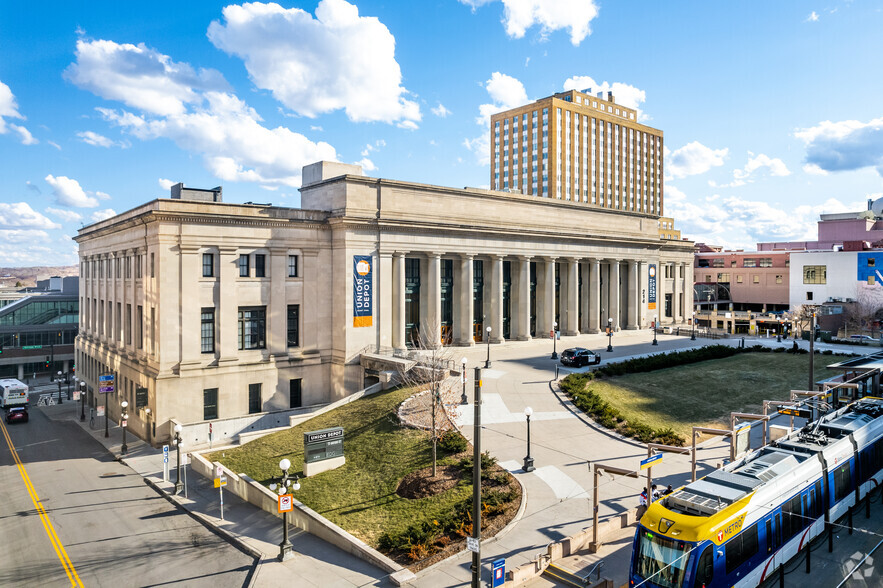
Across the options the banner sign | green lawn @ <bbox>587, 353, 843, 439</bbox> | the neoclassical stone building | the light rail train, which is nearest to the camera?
the light rail train

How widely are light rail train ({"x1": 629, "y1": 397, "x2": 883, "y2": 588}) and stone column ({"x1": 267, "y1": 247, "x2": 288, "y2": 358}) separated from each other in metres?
38.3

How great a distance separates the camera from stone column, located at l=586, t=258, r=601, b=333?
Result: 71.9 metres

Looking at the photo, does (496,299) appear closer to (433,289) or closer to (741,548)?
(433,289)

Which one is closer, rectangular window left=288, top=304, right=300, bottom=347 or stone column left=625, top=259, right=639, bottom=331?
rectangular window left=288, top=304, right=300, bottom=347

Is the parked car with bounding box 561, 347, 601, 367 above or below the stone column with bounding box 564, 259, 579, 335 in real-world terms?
below

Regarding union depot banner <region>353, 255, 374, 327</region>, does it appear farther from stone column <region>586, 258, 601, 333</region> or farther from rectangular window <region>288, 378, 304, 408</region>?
stone column <region>586, 258, 601, 333</region>

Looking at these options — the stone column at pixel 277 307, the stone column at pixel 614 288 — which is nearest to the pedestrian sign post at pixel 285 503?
the stone column at pixel 277 307

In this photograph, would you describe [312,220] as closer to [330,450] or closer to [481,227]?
[481,227]

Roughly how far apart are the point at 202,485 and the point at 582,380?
2662cm

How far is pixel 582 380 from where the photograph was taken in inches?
1666

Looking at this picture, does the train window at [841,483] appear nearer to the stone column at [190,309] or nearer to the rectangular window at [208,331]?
the stone column at [190,309]

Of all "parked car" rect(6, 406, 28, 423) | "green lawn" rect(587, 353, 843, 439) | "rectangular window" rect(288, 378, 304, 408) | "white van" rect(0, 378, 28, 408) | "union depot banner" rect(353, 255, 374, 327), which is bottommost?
"parked car" rect(6, 406, 28, 423)

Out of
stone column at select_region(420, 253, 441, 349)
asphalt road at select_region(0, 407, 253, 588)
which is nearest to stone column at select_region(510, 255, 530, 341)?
stone column at select_region(420, 253, 441, 349)

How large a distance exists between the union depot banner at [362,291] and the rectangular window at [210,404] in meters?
12.7
